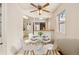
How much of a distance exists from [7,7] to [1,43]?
41cm

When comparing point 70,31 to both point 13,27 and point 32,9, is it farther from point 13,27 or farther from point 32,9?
point 13,27

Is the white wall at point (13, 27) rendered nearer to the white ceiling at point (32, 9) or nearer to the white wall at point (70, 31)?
the white ceiling at point (32, 9)

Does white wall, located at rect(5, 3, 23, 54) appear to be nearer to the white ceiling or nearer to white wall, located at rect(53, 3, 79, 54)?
the white ceiling

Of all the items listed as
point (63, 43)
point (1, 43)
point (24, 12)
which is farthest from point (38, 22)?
point (1, 43)

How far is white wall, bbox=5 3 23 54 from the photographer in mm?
1409

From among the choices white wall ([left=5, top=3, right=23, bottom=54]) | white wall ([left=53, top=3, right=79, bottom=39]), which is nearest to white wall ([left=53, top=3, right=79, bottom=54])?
white wall ([left=53, top=3, right=79, bottom=39])

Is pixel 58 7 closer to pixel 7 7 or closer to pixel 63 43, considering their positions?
pixel 63 43

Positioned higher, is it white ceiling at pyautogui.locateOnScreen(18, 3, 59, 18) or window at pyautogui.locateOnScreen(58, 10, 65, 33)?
white ceiling at pyautogui.locateOnScreen(18, 3, 59, 18)

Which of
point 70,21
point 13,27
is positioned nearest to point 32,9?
point 13,27

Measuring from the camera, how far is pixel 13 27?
1.44m

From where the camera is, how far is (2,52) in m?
1.31

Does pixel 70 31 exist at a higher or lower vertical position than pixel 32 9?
lower

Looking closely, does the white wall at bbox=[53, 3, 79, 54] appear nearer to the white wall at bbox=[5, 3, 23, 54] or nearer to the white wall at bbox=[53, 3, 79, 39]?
the white wall at bbox=[53, 3, 79, 39]
